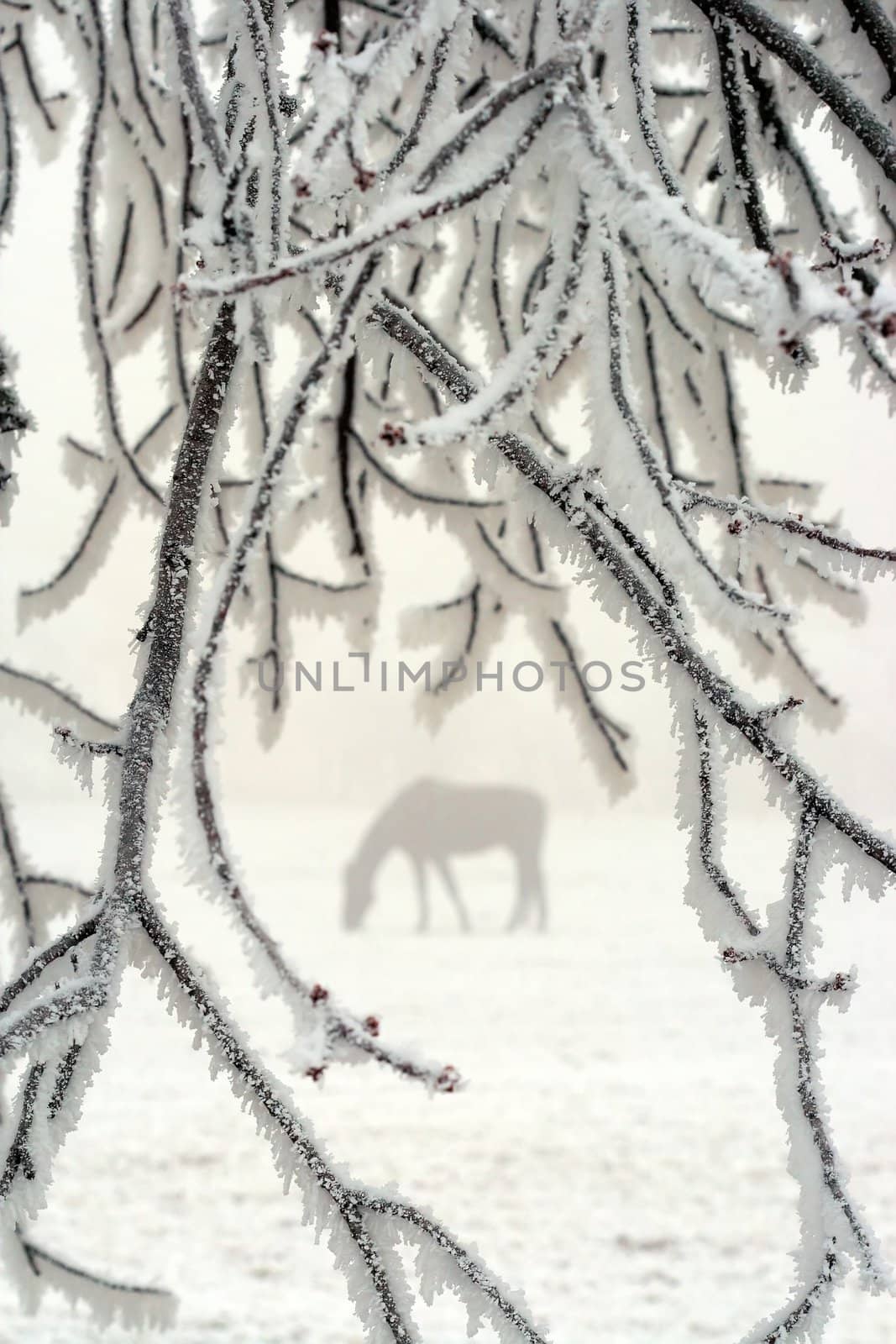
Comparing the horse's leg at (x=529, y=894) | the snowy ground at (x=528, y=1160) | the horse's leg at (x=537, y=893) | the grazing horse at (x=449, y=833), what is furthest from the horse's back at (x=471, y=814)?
the snowy ground at (x=528, y=1160)

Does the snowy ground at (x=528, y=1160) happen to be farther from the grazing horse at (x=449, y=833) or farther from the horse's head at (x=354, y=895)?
the grazing horse at (x=449, y=833)

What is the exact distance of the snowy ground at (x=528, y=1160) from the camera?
2.35 m

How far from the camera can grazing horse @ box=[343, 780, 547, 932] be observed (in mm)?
10281

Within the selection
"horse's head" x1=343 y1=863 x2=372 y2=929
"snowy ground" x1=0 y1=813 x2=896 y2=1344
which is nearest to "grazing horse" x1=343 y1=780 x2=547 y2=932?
"horse's head" x1=343 y1=863 x2=372 y2=929

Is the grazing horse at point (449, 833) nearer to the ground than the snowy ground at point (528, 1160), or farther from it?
farther from it

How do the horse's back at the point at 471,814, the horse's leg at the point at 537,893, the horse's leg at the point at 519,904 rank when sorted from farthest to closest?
the horse's back at the point at 471,814 < the horse's leg at the point at 537,893 < the horse's leg at the point at 519,904

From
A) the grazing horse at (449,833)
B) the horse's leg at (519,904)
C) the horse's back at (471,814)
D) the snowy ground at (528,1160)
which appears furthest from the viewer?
the horse's back at (471,814)

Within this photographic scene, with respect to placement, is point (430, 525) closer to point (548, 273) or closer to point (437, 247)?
point (437, 247)

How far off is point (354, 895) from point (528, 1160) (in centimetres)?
698

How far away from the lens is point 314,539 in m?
1.92

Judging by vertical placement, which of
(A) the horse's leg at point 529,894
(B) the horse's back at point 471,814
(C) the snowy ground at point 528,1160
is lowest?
(C) the snowy ground at point 528,1160

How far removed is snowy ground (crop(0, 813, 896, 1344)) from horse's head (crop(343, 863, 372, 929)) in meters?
3.17

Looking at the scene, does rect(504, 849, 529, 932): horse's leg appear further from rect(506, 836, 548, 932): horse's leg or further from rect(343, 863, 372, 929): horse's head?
rect(343, 863, 372, 929): horse's head

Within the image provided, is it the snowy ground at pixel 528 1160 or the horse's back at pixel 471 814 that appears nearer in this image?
the snowy ground at pixel 528 1160
